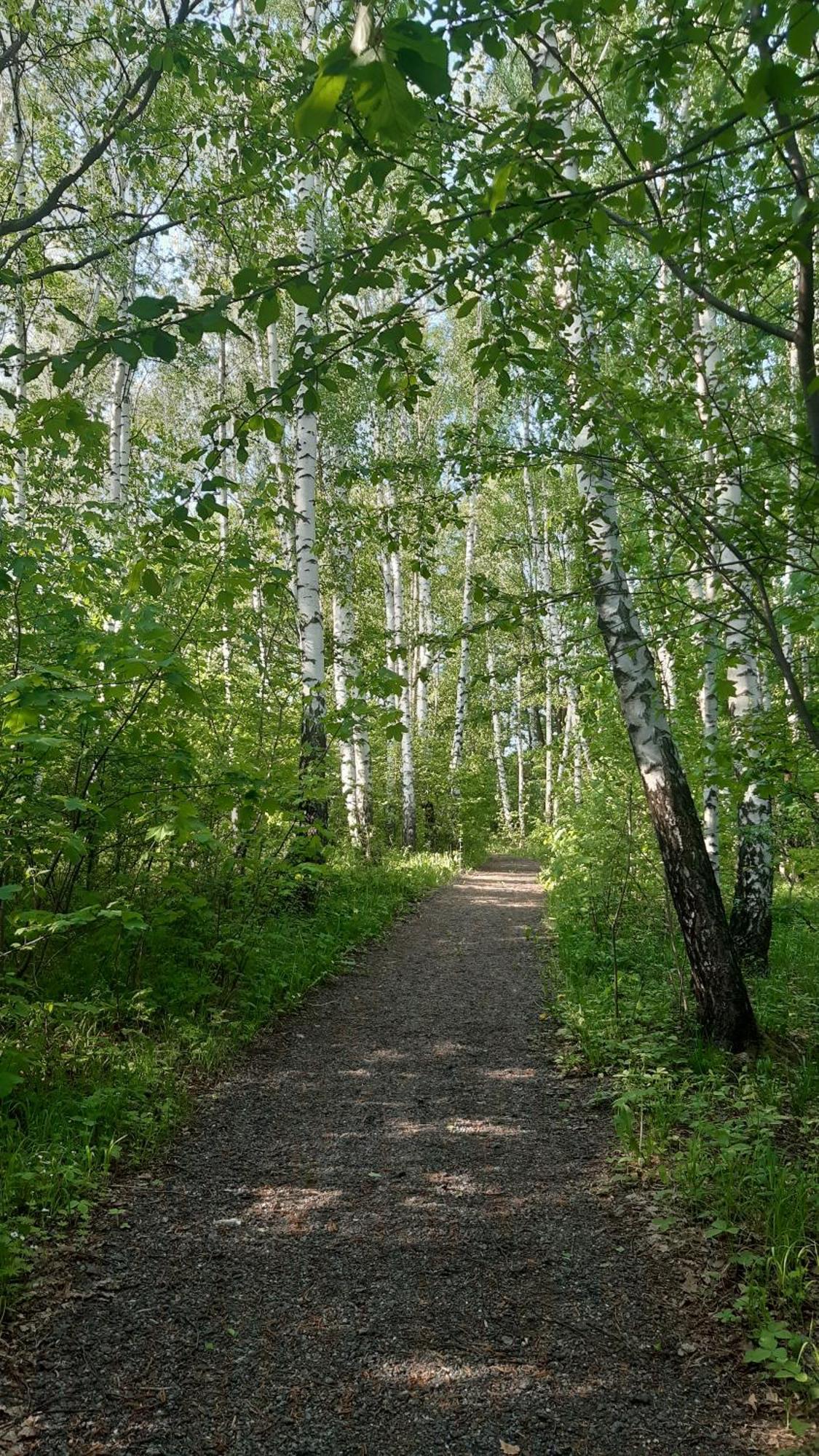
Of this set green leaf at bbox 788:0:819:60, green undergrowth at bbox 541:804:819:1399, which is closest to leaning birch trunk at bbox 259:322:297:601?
green leaf at bbox 788:0:819:60

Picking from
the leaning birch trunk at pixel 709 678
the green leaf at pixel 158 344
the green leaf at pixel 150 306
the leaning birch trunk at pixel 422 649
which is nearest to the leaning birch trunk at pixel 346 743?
the leaning birch trunk at pixel 422 649

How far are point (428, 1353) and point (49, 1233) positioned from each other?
155 centimetres

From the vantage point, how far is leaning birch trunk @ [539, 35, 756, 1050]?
4.87m

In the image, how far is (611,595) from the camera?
4.96m

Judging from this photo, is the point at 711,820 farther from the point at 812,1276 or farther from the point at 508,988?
the point at 812,1276

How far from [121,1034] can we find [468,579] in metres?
3.67

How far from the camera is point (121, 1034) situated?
4.80 meters

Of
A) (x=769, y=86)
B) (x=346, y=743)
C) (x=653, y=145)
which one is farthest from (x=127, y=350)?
(x=346, y=743)

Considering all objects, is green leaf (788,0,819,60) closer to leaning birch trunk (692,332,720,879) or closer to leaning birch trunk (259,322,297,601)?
leaning birch trunk (259,322,297,601)

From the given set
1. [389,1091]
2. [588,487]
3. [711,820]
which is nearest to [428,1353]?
[389,1091]

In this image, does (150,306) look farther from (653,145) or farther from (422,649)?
(422,649)

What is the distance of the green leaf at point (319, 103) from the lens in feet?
3.92

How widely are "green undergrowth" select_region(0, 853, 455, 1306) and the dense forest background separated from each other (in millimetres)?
28

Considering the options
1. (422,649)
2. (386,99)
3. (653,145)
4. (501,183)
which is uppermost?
(422,649)
